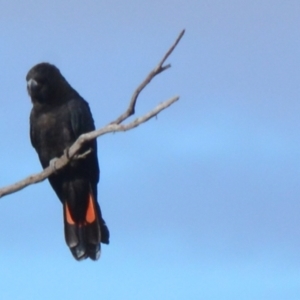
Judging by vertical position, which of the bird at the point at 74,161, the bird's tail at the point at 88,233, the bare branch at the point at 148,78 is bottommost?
the bare branch at the point at 148,78

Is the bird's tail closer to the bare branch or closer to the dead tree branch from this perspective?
the dead tree branch

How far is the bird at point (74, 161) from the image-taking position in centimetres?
864

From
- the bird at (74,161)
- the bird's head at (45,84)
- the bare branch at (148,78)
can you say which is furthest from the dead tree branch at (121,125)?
the bird's head at (45,84)

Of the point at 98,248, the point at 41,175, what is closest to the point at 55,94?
the point at 98,248

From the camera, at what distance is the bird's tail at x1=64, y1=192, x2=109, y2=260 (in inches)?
342

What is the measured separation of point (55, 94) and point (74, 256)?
1614 millimetres

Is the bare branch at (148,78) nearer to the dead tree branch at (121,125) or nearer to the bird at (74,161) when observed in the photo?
the dead tree branch at (121,125)

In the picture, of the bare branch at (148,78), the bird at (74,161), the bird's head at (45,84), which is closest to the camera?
the bare branch at (148,78)

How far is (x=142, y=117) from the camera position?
18.4 feet

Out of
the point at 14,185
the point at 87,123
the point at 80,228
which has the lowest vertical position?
the point at 14,185

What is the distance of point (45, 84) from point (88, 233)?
154 centimetres

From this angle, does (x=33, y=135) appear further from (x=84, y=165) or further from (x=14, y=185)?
(x=14, y=185)

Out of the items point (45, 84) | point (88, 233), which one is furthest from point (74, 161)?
point (45, 84)

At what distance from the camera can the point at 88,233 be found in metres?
8.80
